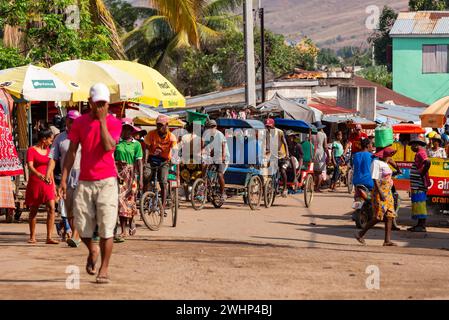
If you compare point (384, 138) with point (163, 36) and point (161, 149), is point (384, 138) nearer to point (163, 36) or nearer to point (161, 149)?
point (161, 149)

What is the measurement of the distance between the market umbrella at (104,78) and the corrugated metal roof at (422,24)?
43305 mm

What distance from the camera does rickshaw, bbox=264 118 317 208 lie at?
79.9 ft

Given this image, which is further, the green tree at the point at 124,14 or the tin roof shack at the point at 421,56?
the tin roof shack at the point at 421,56

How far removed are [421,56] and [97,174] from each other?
5446 cm

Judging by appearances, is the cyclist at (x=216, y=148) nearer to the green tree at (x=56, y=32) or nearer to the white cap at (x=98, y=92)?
the green tree at (x=56, y=32)

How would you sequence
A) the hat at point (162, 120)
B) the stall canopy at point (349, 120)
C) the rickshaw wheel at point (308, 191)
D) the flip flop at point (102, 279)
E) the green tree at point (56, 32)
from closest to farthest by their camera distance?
the flip flop at point (102, 279), the hat at point (162, 120), the green tree at point (56, 32), the rickshaw wheel at point (308, 191), the stall canopy at point (349, 120)

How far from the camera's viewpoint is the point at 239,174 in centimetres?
2367

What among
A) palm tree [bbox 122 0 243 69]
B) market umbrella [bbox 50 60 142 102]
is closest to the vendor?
market umbrella [bbox 50 60 142 102]

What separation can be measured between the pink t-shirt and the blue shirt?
7.42m

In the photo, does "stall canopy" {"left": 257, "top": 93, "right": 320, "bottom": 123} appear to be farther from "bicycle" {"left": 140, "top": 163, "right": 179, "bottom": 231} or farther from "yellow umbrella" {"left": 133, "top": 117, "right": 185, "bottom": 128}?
"bicycle" {"left": 140, "top": 163, "right": 179, "bottom": 231}

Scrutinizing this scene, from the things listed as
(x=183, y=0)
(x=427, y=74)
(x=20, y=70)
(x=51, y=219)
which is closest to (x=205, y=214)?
(x=20, y=70)

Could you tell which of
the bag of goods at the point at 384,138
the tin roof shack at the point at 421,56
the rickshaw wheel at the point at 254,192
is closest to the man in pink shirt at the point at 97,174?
the bag of goods at the point at 384,138

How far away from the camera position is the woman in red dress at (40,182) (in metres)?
15.5

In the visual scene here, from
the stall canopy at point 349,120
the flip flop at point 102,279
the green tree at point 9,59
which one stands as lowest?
the flip flop at point 102,279
